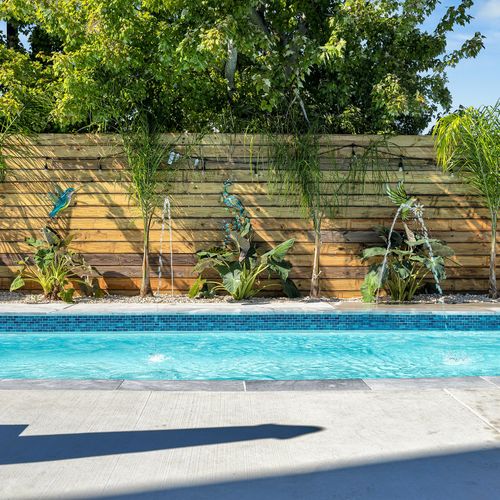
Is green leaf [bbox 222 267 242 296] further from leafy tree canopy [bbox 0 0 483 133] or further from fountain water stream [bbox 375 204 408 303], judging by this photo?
leafy tree canopy [bbox 0 0 483 133]

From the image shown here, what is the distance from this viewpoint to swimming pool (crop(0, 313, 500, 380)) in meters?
4.84

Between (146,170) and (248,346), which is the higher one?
(146,170)

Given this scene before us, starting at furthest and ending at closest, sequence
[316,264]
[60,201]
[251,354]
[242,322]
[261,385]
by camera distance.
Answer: [60,201]
[316,264]
[242,322]
[251,354]
[261,385]

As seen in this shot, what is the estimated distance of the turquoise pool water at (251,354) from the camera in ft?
15.7

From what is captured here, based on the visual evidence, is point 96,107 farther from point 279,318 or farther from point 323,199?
point 279,318

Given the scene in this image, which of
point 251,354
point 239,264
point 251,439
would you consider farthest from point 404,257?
point 251,439

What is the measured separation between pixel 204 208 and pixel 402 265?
7.23ft

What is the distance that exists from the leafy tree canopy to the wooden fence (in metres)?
0.42

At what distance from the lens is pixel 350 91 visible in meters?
8.29

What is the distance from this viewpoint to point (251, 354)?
17.7 ft

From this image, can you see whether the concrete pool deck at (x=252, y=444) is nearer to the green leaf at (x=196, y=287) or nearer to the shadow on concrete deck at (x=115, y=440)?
the shadow on concrete deck at (x=115, y=440)

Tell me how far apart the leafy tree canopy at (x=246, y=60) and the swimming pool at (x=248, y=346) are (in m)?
2.48

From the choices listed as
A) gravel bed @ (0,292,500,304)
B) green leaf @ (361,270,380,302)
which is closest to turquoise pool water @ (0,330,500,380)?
green leaf @ (361,270,380,302)

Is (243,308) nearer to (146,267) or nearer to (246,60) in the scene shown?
(146,267)
